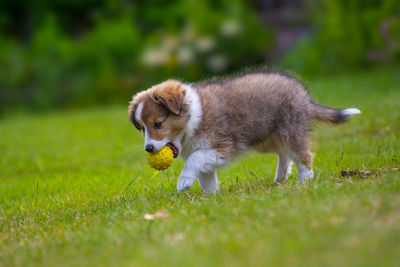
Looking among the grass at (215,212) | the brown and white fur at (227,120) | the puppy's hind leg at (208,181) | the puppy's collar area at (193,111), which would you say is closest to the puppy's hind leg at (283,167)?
the brown and white fur at (227,120)

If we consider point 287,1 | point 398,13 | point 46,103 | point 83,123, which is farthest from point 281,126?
point 287,1

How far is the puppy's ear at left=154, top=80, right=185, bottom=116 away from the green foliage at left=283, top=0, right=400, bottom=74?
399 inches

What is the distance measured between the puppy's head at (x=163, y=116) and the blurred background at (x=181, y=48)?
10.3 m

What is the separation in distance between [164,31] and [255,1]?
365 centimetres

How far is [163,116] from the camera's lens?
482 cm

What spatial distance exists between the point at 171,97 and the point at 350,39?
10.7 metres

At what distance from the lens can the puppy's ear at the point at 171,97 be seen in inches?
188

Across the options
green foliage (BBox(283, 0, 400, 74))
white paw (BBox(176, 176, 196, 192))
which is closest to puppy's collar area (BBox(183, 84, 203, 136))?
white paw (BBox(176, 176, 196, 192))

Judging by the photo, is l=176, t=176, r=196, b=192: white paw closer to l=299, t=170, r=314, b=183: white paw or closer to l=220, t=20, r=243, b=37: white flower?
l=299, t=170, r=314, b=183: white paw

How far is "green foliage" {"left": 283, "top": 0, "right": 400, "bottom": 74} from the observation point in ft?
45.2

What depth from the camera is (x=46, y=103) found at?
1595 centimetres

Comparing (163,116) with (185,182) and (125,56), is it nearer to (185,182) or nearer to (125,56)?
(185,182)

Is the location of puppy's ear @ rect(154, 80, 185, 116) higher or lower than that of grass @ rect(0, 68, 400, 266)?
higher

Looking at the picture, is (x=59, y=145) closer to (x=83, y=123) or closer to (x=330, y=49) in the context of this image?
(x=83, y=123)
